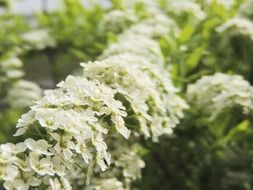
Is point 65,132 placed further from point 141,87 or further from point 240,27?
point 240,27

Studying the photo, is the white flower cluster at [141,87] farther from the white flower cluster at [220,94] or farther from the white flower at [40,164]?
the white flower at [40,164]

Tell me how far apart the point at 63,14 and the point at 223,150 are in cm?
192

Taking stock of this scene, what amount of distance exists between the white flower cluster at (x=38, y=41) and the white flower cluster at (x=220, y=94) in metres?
1.93

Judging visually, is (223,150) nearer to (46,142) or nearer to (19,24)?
(46,142)

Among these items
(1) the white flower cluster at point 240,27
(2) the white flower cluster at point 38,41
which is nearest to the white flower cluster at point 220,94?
(1) the white flower cluster at point 240,27

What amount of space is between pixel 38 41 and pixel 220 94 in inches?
87.6

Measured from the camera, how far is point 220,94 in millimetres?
2654

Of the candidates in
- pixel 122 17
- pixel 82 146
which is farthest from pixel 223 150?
pixel 82 146

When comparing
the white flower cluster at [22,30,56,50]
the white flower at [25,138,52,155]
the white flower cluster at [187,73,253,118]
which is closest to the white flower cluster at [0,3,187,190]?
the white flower at [25,138,52,155]

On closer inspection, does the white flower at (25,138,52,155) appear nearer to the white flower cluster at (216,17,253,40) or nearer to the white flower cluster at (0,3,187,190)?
the white flower cluster at (0,3,187,190)

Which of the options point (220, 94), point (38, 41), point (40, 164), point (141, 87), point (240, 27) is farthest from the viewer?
point (38, 41)

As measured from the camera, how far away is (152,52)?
9.89 ft

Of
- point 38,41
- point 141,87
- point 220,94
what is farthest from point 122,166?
point 38,41

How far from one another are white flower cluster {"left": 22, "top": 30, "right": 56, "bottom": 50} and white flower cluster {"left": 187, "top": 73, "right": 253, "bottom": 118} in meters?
1.93
